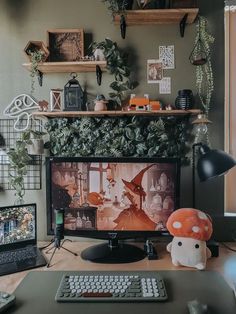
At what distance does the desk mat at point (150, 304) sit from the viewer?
106 cm

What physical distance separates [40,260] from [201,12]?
159 centimetres

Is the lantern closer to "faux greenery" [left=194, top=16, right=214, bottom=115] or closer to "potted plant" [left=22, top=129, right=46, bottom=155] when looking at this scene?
"potted plant" [left=22, top=129, right=46, bottom=155]

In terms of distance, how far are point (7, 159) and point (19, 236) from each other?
50 cm

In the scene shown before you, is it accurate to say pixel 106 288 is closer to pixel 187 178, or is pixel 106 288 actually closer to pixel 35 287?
pixel 35 287

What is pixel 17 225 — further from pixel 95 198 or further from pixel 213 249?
pixel 213 249

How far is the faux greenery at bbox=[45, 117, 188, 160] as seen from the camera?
69.7 inches

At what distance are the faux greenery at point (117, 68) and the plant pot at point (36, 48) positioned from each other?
0.27 m

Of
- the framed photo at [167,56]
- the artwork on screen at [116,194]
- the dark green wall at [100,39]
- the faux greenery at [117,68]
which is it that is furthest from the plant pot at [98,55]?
the artwork on screen at [116,194]

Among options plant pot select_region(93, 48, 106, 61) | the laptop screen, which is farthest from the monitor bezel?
plant pot select_region(93, 48, 106, 61)

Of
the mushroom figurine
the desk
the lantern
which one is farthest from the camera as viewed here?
the lantern

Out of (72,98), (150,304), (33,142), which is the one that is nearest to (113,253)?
(150,304)

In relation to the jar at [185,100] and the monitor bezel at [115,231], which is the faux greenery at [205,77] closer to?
the jar at [185,100]

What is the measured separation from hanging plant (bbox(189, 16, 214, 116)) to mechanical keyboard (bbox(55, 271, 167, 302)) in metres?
1.01

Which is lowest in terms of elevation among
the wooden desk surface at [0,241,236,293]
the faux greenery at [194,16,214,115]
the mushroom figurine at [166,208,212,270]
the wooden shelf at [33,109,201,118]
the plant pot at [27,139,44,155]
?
the wooden desk surface at [0,241,236,293]
